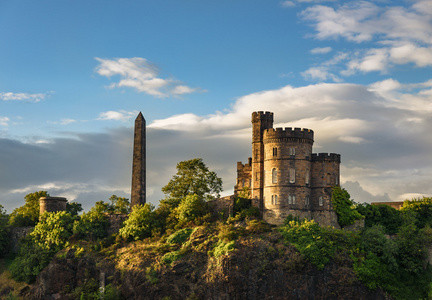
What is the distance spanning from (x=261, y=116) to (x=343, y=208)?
644 inches

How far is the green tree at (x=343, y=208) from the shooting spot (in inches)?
2857

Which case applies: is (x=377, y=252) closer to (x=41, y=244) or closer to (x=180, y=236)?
(x=180, y=236)

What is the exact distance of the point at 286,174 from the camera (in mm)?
70562

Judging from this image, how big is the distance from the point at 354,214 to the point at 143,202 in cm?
2938

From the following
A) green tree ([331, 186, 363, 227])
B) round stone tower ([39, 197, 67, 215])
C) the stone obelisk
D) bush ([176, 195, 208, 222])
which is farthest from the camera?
round stone tower ([39, 197, 67, 215])

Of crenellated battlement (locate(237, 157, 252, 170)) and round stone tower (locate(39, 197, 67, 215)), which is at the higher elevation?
crenellated battlement (locate(237, 157, 252, 170))

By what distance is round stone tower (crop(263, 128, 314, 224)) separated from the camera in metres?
70.3

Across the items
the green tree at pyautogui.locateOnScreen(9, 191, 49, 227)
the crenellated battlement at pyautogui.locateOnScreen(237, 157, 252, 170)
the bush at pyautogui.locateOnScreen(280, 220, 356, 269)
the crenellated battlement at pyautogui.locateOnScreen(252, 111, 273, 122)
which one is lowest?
the bush at pyautogui.locateOnScreen(280, 220, 356, 269)

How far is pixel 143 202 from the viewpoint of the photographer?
7969 centimetres

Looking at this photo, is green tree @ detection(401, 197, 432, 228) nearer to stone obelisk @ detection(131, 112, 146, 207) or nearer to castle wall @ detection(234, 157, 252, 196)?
castle wall @ detection(234, 157, 252, 196)

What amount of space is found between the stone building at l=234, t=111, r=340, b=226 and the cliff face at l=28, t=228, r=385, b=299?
687 centimetres

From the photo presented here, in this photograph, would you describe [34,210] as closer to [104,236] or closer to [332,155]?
[104,236]

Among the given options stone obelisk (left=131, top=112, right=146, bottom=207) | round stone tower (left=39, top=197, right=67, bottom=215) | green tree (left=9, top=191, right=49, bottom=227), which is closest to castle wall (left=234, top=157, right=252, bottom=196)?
stone obelisk (left=131, top=112, right=146, bottom=207)

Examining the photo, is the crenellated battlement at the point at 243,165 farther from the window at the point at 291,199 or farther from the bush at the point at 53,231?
the bush at the point at 53,231
